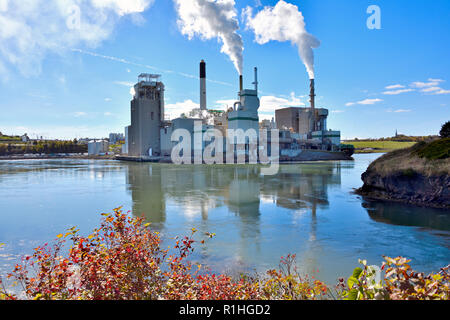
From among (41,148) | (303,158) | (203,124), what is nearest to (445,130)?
(303,158)

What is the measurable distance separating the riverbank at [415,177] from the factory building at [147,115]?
63690 millimetres

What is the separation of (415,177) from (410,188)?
776 millimetres

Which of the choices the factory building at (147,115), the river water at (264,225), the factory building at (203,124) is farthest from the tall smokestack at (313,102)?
the river water at (264,225)

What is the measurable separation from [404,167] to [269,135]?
57300 millimetres

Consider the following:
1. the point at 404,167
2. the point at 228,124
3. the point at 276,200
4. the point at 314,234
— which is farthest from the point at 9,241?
the point at 228,124

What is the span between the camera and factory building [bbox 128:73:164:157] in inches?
3027

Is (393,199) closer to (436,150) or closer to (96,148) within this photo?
(436,150)

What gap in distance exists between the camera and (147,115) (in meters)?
77.6

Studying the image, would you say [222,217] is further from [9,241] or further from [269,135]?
[269,135]

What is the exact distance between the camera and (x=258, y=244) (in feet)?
33.7

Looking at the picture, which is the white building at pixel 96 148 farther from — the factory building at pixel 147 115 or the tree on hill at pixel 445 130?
the tree on hill at pixel 445 130

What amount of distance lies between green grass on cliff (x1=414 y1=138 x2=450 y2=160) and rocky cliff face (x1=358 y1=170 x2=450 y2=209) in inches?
60.9

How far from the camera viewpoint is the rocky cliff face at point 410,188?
1711 centimetres

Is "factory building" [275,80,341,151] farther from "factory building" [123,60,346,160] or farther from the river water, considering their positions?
the river water
